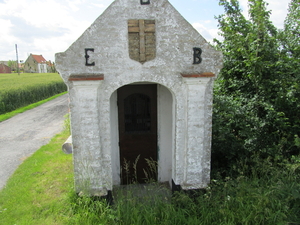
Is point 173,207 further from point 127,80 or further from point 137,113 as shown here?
point 127,80

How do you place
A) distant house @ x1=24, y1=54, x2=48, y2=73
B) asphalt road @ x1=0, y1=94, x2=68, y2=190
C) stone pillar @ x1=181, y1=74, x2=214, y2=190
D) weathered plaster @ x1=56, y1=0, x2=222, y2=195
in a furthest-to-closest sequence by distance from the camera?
distant house @ x1=24, y1=54, x2=48, y2=73
asphalt road @ x1=0, y1=94, x2=68, y2=190
stone pillar @ x1=181, y1=74, x2=214, y2=190
weathered plaster @ x1=56, y1=0, x2=222, y2=195

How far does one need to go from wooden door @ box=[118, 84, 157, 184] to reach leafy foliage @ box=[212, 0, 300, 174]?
1800 millimetres

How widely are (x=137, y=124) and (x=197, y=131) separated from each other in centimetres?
167

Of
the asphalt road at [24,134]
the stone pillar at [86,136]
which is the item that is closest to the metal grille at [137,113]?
the stone pillar at [86,136]

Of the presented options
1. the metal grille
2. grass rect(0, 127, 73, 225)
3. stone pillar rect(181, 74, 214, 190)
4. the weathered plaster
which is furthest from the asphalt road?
stone pillar rect(181, 74, 214, 190)

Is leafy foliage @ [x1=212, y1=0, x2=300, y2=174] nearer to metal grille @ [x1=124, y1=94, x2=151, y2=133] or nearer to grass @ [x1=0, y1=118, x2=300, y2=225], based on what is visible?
grass @ [x1=0, y1=118, x2=300, y2=225]

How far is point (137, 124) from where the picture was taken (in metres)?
5.78

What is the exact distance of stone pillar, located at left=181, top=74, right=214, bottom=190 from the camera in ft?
14.8

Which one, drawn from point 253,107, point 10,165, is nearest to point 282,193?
point 253,107

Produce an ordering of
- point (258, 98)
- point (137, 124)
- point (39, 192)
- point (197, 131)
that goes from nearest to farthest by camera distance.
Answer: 1. point (197, 131)
2. point (39, 192)
3. point (137, 124)
4. point (258, 98)

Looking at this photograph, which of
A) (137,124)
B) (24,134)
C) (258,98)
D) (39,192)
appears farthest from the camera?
(24,134)

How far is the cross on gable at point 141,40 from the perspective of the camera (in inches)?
169

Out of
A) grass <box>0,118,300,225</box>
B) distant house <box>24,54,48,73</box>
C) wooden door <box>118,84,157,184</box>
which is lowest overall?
grass <box>0,118,300,225</box>

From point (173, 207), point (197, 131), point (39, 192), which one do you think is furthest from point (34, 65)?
point (173, 207)
